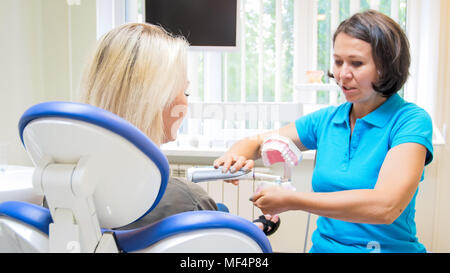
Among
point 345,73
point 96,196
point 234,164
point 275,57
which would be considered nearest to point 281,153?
point 234,164

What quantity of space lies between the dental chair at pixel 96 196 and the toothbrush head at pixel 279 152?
1.63ft

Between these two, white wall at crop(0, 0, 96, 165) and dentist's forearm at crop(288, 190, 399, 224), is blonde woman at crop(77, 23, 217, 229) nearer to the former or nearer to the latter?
dentist's forearm at crop(288, 190, 399, 224)

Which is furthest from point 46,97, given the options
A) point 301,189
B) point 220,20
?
point 301,189

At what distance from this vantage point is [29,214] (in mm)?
692

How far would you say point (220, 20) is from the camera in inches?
97.6

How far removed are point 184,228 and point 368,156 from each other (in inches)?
26.2

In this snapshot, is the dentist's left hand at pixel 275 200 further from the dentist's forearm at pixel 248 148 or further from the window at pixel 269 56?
the window at pixel 269 56

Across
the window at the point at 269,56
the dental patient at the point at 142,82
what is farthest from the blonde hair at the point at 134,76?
the window at the point at 269,56

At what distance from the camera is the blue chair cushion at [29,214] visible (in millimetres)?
681

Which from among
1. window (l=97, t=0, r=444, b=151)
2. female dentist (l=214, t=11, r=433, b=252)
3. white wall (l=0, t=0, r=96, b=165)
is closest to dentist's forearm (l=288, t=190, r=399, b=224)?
female dentist (l=214, t=11, r=433, b=252)

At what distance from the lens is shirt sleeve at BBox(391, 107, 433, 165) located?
1.00 meters

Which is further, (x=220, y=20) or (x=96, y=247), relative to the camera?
(x=220, y=20)
